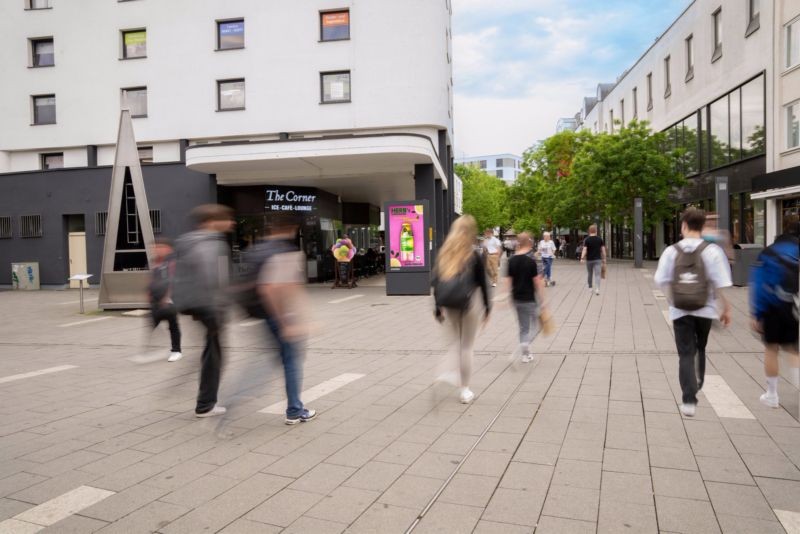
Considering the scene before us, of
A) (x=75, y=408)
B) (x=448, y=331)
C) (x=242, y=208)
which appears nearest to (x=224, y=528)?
(x=448, y=331)

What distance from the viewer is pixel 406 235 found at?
17.0m

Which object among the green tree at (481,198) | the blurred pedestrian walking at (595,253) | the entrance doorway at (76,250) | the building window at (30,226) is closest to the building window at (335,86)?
the blurred pedestrian walking at (595,253)

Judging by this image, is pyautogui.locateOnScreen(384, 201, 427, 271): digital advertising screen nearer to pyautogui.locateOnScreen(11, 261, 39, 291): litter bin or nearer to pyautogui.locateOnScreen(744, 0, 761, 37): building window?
pyautogui.locateOnScreen(744, 0, 761, 37): building window

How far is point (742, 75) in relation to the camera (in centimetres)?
2388

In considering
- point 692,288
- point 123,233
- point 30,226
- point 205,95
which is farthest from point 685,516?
point 30,226

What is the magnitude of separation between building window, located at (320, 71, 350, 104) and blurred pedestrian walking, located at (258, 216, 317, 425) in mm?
18436

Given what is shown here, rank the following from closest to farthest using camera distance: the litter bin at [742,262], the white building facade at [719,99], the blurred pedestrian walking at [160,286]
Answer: the blurred pedestrian walking at [160,286] < the litter bin at [742,262] < the white building facade at [719,99]

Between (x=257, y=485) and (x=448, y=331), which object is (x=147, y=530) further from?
(x=448, y=331)

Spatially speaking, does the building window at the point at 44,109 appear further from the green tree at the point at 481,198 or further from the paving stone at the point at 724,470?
the green tree at the point at 481,198

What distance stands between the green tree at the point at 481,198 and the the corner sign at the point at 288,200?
4694 centimetres

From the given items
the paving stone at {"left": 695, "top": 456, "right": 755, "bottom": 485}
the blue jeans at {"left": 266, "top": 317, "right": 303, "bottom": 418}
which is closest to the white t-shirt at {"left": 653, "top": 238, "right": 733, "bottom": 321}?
the paving stone at {"left": 695, "top": 456, "right": 755, "bottom": 485}

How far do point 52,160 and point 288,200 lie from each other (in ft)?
36.6

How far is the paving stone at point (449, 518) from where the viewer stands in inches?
127

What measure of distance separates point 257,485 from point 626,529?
2.29 metres
